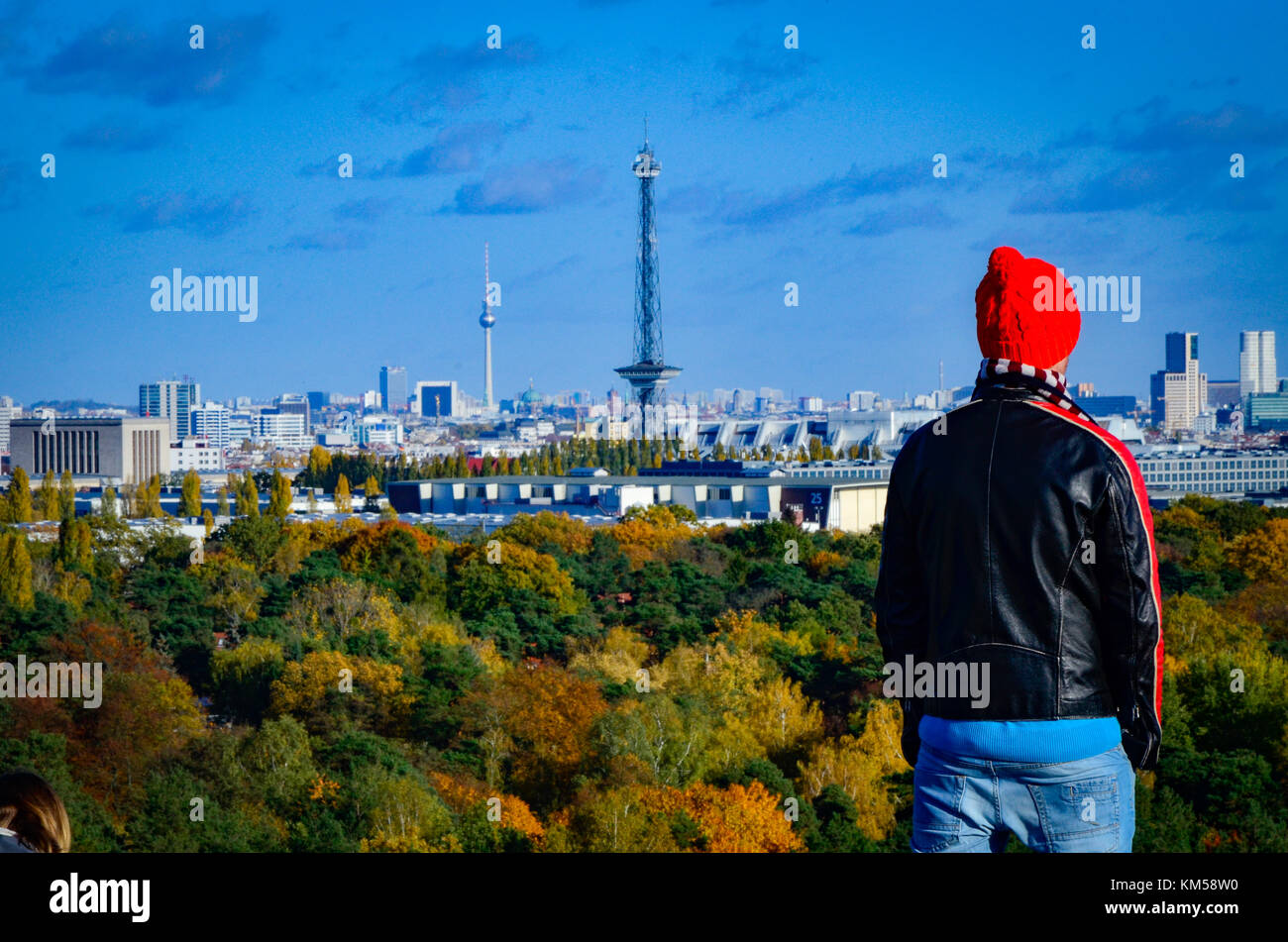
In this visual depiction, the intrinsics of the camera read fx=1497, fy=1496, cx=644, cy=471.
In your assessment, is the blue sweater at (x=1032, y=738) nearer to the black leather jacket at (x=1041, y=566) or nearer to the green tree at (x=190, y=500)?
the black leather jacket at (x=1041, y=566)

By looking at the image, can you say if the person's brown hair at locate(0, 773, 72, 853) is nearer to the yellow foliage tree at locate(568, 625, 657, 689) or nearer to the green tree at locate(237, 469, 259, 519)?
the yellow foliage tree at locate(568, 625, 657, 689)

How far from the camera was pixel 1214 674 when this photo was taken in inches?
606

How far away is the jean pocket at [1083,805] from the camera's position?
2248 mm

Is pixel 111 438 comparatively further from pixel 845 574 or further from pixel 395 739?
pixel 395 739

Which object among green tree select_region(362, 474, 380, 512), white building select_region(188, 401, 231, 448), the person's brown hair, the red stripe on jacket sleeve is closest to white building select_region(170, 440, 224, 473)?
white building select_region(188, 401, 231, 448)

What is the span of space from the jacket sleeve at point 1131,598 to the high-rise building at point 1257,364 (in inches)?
2573

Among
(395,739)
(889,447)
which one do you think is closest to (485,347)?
(889,447)

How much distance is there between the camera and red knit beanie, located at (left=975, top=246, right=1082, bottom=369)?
2367mm

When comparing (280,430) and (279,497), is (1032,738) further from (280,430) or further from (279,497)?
(280,430)

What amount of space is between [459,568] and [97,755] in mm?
11393

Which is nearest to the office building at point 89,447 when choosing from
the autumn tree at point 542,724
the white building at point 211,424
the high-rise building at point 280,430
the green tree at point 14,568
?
the white building at point 211,424

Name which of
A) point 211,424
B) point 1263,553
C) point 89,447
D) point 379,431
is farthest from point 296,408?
point 1263,553

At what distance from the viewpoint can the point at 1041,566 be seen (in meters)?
2.23

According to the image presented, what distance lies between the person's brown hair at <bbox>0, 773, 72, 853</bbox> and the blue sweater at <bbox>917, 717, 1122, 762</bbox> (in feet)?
4.83
